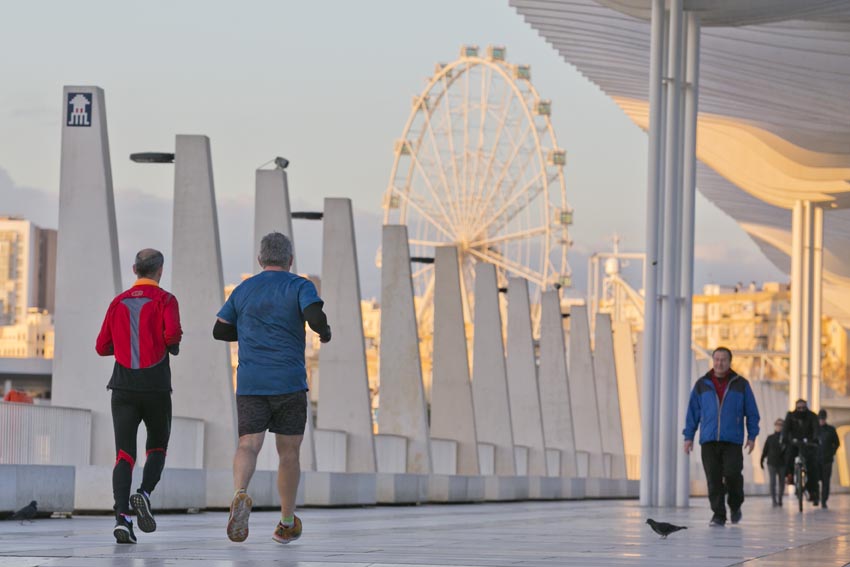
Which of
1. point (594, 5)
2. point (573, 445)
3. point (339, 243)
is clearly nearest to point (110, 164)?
point (339, 243)

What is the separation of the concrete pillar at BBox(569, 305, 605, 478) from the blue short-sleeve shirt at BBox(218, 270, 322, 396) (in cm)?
2917

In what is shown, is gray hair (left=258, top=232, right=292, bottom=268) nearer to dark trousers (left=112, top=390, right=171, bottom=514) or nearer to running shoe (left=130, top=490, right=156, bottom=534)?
dark trousers (left=112, top=390, right=171, bottom=514)

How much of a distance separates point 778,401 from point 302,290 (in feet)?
189

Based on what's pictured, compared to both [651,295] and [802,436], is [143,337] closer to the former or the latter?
[651,295]

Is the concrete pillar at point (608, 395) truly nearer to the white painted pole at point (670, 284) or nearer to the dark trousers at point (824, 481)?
the dark trousers at point (824, 481)

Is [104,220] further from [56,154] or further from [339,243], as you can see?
[339,243]

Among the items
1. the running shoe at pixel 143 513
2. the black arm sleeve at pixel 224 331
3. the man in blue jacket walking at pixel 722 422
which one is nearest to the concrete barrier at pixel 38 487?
the running shoe at pixel 143 513

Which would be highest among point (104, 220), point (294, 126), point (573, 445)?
point (294, 126)

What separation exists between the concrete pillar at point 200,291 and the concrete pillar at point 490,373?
12.0m

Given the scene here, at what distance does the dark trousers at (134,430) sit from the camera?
335 inches

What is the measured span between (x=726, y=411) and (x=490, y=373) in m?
16.0

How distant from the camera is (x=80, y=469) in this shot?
12.2 metres

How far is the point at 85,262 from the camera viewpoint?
1492cm

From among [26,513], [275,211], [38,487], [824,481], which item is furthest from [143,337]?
[824,481]
